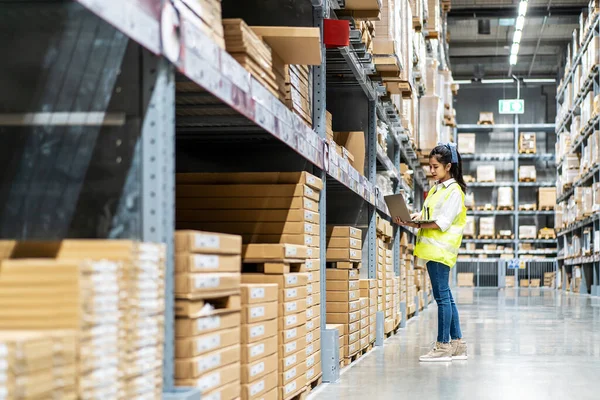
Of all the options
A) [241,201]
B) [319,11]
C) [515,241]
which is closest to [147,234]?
[241,201]

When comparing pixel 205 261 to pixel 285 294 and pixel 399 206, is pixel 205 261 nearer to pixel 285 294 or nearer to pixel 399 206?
pixel 285 294

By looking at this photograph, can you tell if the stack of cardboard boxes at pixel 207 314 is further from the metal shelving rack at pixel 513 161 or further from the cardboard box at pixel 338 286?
the metal shelving rack at pixel 513 161

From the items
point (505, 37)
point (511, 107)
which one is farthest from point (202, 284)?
point (505, 37)

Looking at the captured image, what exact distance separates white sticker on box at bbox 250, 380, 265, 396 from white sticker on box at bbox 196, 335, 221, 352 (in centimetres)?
60

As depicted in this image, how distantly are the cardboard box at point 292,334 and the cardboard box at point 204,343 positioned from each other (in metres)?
0.93

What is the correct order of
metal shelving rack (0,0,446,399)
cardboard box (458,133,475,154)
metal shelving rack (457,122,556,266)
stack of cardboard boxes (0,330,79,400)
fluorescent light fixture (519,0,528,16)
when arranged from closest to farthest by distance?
stack of cardboard boxes (0,330,79,400)
metal shelving rack (0,0,446,399)
fluorescent light fixture (519,0,528,16)
metal shelving rack (457,122,556,266)
cardboard box (458,133,475,154)

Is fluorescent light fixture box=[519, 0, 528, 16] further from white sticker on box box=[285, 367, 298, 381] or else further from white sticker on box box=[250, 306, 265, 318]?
white sticker on box box=[250, 306, 265, 318]

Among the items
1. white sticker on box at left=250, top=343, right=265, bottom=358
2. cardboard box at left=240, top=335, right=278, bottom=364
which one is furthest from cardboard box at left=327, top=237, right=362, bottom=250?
white sticker on box at left=250, top=343, right=265, bottom=358

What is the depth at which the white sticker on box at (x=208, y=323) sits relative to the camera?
2744 millimetres

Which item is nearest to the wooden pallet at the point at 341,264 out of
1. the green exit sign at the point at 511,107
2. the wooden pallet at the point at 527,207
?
the green exit sign at the point at 511,107

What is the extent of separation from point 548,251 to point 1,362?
27.5 m

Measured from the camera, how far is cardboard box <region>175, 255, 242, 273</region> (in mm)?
2625

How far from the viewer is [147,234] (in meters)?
2.44

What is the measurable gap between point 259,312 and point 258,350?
160 millimetres
